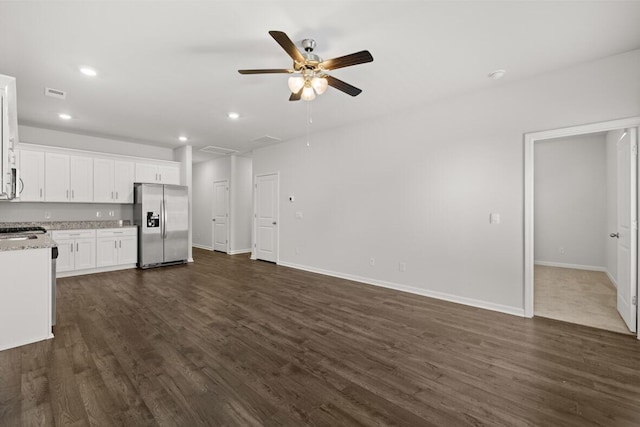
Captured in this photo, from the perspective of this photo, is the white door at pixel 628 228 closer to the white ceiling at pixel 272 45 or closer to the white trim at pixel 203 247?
the white ceiling at pixel 272 45

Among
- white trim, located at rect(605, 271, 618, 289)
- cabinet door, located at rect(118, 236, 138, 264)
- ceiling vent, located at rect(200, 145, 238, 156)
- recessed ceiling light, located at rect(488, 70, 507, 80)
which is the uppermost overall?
ceiling vent, located at rect(200, 145, 238, 156)

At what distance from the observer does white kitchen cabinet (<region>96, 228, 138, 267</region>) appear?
5.58 m

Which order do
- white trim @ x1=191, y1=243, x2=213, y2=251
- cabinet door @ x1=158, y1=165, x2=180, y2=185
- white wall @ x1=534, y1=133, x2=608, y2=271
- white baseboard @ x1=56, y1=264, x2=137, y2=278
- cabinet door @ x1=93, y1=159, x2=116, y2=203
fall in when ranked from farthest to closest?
white trim @ x1=191, y1=243, x2=213, y2=251 → cabinet door @ x1=158, y1=165, x2=180, y2=185 → white wall @ x1=534, y1=133, x2=608, y2=271 → cabinet door @ x1=93, y1=159, x2=116, y2=203 → white baseboard @ x1=56, y1=264, x2=137, y2=278

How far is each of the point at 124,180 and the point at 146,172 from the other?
477 millimetres

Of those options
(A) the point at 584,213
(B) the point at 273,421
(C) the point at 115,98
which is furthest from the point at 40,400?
(A) the point at 584,213

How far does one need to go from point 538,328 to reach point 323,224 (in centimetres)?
362

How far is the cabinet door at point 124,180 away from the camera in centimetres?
602

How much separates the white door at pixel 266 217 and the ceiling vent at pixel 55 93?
381 centimetres

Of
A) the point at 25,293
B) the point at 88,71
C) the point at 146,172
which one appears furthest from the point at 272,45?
the point at 146,172

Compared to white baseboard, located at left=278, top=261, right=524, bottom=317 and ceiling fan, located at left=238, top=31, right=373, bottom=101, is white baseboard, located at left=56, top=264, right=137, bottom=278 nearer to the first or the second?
white baseboard, located at left=278, top=261, right=524, bottom=317

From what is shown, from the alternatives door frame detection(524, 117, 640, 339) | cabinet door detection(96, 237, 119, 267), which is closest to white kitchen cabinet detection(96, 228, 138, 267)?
cabinet door detection(96, 237, 119, 267)

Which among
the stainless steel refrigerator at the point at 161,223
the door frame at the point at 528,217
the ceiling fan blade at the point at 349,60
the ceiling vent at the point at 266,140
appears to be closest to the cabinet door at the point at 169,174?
the stainless steel refrigerator at the point at 161,223

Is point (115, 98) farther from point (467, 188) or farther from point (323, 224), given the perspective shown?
point (467, 188)

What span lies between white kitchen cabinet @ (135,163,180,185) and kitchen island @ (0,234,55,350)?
3.80 meters
